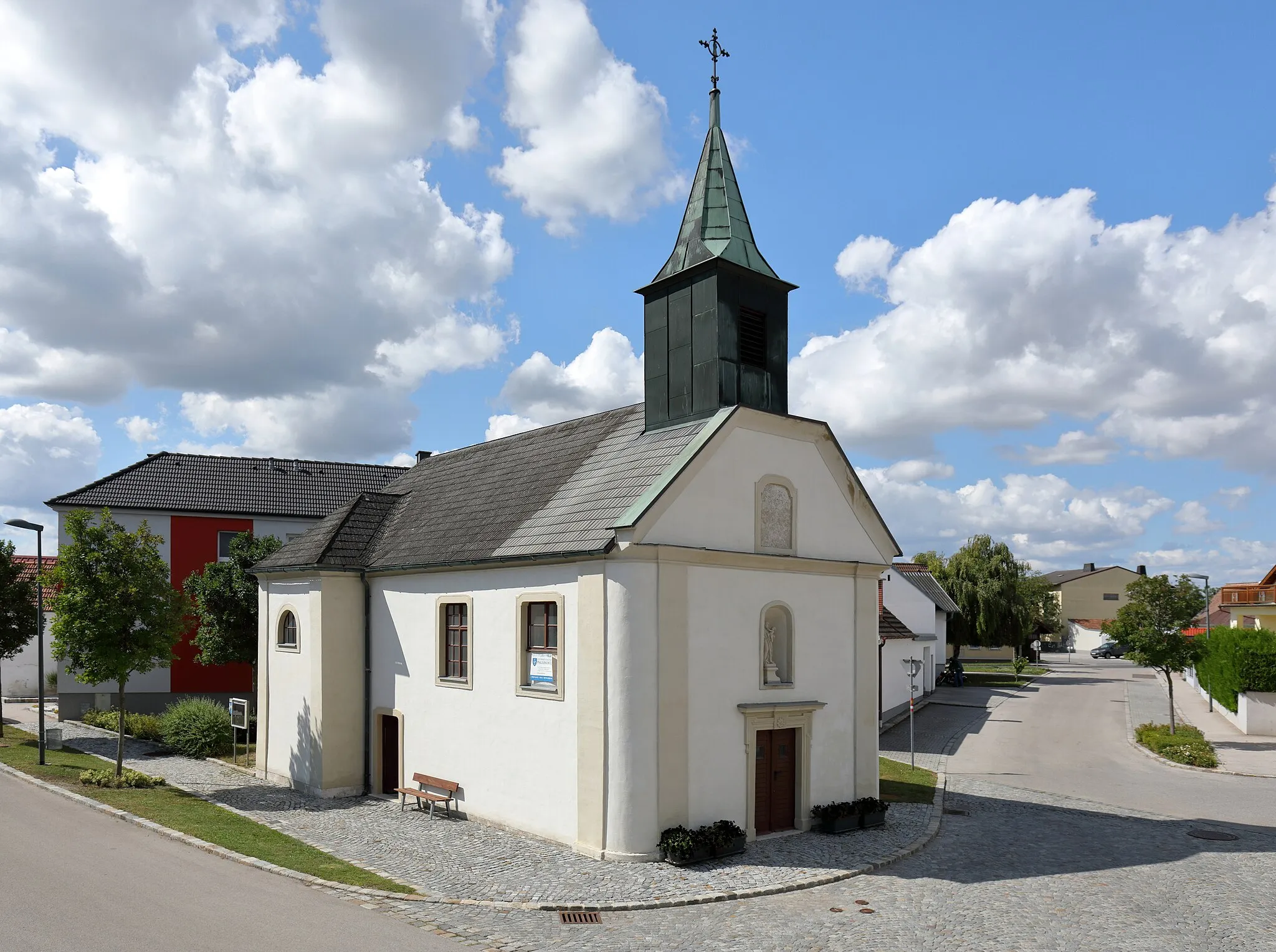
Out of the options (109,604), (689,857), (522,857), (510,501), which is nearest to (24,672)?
(109,604)

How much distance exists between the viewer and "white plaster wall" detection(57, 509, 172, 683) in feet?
111

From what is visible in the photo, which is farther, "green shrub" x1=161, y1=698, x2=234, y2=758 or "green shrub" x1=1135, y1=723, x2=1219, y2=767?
"green shrub" x1=161, y1=698, x2=234, y2=758

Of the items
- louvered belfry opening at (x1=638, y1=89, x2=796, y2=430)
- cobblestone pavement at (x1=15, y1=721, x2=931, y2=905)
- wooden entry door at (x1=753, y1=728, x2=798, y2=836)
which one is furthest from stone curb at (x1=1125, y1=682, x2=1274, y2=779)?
louvered belfry opening at (x1=638, y1=89, x2=796, y2=430)

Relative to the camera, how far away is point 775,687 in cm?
1727

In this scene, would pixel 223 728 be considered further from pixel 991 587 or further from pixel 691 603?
pixel 991 587

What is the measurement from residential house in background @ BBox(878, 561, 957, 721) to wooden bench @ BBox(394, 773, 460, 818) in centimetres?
1543

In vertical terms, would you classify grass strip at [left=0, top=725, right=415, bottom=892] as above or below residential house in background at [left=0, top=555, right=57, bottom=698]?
above

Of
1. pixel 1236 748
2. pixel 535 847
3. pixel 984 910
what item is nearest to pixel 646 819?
pixel 535 847

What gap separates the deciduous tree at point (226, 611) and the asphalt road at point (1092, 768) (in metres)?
22.5

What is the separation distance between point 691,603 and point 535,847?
516cm

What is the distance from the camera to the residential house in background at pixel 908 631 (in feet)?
120

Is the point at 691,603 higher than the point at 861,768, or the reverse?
the point at 691,603

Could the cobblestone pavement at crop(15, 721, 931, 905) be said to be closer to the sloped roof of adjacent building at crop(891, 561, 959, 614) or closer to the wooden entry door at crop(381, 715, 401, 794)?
the wooden entry door at crop(381, 715, 401, 794)

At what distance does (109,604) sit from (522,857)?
12.4 m
